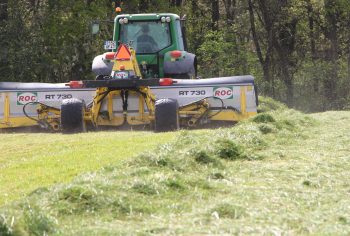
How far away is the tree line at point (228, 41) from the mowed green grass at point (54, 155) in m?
12.4

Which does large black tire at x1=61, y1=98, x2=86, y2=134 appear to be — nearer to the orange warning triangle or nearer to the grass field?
the orange warning triangle

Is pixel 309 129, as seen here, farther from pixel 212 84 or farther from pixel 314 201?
pixel 314 201

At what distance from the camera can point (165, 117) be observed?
12336 millimetres

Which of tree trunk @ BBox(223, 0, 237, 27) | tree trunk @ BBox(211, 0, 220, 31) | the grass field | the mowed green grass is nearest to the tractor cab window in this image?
the mowed green grass

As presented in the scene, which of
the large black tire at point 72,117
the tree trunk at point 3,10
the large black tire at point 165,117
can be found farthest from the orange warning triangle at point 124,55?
the tree trunk at point 3,10

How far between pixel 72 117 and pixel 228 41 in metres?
18.1

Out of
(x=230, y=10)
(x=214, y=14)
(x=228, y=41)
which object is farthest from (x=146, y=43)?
(x=230, y=10)

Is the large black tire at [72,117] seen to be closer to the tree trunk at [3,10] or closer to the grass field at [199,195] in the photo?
the grass field at [199,195]

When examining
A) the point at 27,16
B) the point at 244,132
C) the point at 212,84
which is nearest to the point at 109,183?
the point at 244,132

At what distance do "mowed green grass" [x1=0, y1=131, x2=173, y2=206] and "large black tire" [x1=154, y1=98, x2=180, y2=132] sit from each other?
53 cm

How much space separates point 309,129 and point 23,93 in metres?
5.32

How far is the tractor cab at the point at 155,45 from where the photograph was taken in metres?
15.1

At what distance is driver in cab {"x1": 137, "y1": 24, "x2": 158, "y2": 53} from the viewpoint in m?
15.4

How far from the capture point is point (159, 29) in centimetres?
1566
